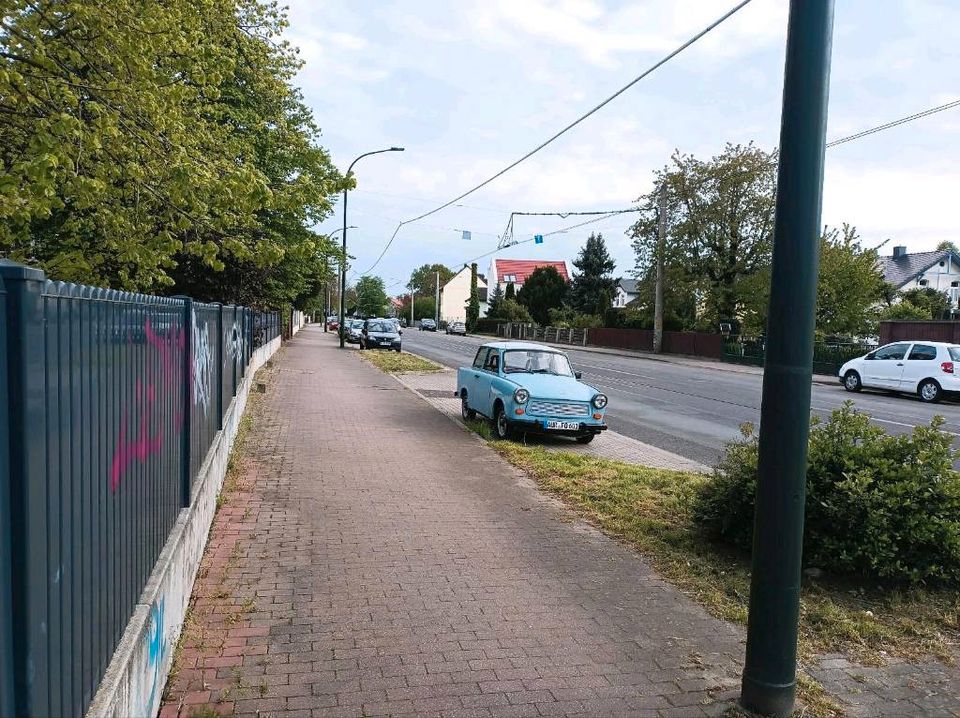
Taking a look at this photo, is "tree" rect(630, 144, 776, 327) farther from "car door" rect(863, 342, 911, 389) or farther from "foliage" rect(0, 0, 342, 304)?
"foliage" rect(0, 0, 342, 304)

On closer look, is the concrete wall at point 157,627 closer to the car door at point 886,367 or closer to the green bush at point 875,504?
the green bush at point 875,504

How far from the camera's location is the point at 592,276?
254 feet

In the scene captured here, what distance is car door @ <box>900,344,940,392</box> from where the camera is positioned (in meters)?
21.6

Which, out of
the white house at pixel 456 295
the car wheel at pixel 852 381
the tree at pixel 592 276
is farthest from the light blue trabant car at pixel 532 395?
the white house at pixel 456 295

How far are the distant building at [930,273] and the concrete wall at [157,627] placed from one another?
7675 centimetres

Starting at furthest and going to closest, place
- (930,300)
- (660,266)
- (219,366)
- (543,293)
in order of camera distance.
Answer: (543,293)
(930,300)
(660,266)
(219,366)

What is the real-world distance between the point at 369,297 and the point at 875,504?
116 meters

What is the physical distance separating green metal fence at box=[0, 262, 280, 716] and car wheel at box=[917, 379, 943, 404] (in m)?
22.3

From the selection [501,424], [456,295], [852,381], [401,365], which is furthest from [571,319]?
[501,424]

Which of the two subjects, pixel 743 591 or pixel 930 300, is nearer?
pixel 743 591

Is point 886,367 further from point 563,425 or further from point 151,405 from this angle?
point 151,405

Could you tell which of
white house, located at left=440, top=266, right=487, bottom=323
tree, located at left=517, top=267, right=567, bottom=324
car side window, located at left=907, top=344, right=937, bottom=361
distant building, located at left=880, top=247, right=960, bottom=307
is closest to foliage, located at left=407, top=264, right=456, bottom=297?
white house, located at left=440, top=266, right=487, bottom=323

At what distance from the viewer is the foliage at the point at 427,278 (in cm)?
15588

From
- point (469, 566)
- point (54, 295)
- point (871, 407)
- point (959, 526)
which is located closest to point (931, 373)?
point (871, 407)
